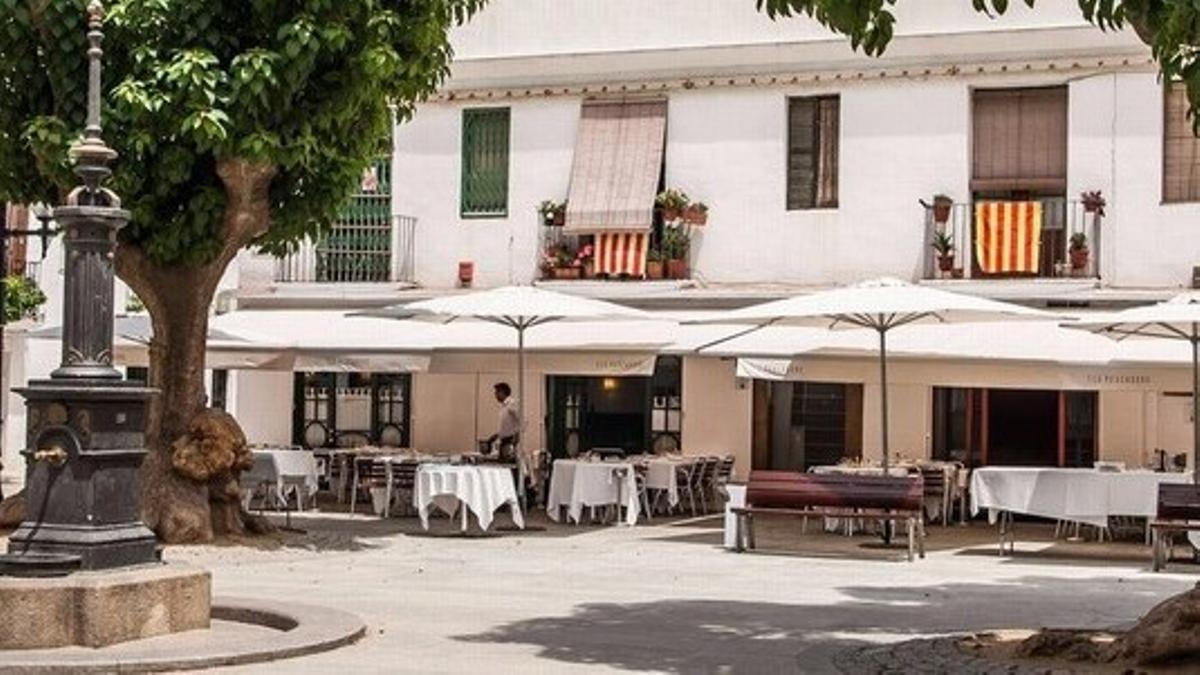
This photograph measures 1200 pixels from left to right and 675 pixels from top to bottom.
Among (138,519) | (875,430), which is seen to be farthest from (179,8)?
(875,430)

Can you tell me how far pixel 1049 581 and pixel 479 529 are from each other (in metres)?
7.35

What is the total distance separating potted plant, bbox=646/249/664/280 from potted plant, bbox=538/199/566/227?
1437mm

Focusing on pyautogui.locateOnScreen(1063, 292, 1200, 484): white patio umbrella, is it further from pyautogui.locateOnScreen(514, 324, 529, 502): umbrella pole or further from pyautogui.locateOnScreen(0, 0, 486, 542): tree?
pyautogui.locateOnScreen(0, 0, 486, 542): tree

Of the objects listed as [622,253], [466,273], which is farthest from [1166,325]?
[466,273]

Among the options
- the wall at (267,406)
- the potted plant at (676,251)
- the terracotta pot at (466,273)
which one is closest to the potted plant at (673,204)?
the potted plant at (676,251)

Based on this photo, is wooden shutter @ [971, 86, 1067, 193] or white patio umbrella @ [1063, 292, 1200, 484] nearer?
white patio umbrella @ [1063, 292, 1200, 484]

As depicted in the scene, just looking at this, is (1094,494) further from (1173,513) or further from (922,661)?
(922,661)

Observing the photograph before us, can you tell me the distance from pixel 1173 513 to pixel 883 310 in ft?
11.5

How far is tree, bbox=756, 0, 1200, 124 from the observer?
9.74 m

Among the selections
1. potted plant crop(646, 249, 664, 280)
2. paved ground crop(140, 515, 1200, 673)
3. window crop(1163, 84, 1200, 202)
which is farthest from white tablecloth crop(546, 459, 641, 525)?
window crop(1163, 84, 1200, 202)

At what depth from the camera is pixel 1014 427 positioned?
25.0 meters

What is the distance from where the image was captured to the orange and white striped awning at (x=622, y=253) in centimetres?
2634

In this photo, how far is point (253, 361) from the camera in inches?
983

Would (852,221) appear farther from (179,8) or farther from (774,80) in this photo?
(179,8)
